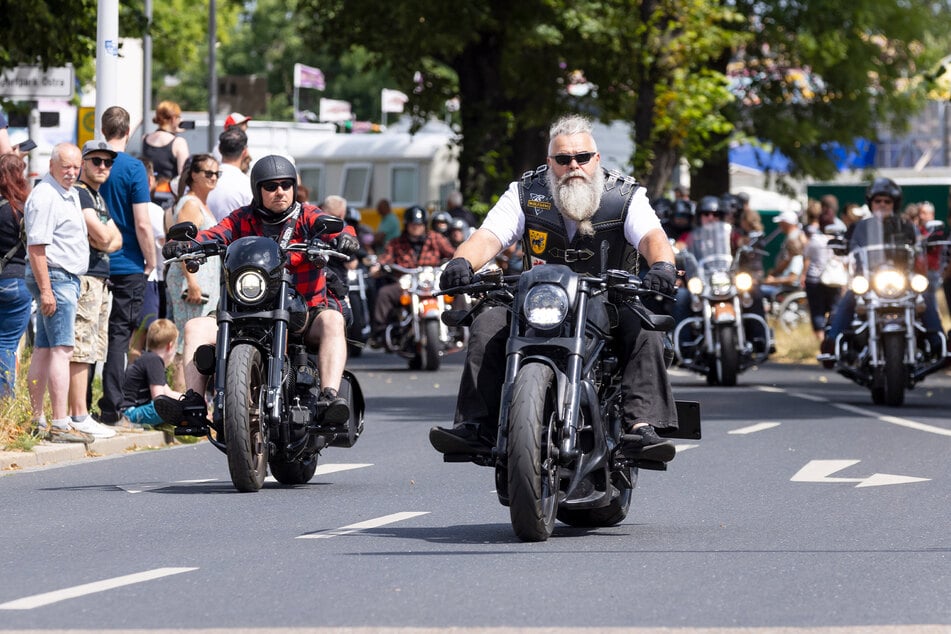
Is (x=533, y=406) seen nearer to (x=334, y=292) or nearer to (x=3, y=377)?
(x=334, y=292)

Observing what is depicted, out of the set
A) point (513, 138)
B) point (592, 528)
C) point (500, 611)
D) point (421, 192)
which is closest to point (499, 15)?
point (513, 138)

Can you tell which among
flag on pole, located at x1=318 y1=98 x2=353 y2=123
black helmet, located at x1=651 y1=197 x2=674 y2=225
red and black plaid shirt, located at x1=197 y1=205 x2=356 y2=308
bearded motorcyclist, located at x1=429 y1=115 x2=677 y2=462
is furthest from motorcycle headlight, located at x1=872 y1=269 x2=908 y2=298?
flag on pole, located at x1=318 y1=98 x2=353 y2=123

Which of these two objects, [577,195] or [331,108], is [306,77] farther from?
[577,195]

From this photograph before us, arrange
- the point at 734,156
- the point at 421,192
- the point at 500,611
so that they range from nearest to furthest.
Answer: the point at 500,611, the point at 421,192, the point at 734,156

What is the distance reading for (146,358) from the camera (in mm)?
13672

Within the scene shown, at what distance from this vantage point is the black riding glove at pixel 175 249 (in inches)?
408

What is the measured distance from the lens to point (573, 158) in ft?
28.1

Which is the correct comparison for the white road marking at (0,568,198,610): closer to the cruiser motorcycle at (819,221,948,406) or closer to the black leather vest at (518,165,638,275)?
the black leather vest at (518,165,638,275)

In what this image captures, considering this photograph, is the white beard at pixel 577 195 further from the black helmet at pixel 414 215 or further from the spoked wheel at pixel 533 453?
the black helmet at pixel 414 215

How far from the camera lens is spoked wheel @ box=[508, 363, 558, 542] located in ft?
25.6

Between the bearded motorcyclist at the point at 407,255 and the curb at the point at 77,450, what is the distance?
29.5ft

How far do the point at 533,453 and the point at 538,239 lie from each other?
124cm

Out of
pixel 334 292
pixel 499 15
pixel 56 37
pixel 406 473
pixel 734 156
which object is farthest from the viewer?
pixel 734 156

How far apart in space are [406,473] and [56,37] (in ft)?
27.9
